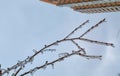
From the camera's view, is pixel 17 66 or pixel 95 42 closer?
pixel 95 42

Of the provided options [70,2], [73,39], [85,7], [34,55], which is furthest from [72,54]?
[85,7]

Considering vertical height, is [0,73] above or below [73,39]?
below

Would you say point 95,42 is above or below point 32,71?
above

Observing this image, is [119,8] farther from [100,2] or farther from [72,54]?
[72,54]

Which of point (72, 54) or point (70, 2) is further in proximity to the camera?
point (70, 2)

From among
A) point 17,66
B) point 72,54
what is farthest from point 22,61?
point 72,54

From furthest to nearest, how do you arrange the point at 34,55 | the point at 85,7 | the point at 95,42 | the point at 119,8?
1. the point at 85,7
2. the point at 119,8
3. the point at 34,55
4. the point at 95,42

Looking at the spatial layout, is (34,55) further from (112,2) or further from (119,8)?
(119,8)

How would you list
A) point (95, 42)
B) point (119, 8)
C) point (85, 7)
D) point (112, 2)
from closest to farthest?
point (95, 42)
point (112, 2)
point (119, 8)
point (85, 7)

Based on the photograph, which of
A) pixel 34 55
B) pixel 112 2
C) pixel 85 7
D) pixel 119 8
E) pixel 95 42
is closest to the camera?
pixel 95 42
